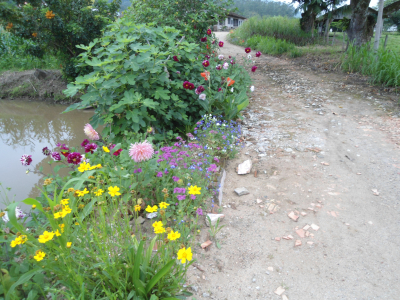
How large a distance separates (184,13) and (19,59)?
7.71 metres

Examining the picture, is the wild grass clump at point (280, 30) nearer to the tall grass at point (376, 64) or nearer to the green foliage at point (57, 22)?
the tall grass at point (376, 64)

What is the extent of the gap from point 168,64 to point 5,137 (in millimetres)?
4158

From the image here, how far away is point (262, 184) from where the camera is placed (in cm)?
274

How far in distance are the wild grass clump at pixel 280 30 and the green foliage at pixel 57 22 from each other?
8.99m

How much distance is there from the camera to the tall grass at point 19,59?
9.31 m

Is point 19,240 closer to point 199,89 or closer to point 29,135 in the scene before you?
point 199,89

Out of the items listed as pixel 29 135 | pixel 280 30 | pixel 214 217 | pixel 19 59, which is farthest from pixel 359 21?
pixel 19 59

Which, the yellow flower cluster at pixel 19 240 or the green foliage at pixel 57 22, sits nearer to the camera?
the yellow flower cluster at pixel 19 240

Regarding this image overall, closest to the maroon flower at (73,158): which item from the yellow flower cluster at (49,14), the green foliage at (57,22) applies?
the green foliage at (57,22)

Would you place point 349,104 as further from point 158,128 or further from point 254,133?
point 158,128

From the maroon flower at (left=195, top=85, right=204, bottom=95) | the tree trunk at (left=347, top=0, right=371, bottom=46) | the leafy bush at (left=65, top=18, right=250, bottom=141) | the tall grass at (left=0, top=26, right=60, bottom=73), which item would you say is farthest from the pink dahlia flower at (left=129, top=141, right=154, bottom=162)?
the tall grass at (left=0, top=26, right=60, bottom=73)

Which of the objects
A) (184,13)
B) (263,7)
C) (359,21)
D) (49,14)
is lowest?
(359,21)

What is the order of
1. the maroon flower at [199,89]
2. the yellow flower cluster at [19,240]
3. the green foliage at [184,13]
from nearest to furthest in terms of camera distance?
1. the yellow flower cluster at [19,240]
2. the maroon flower at [199,89]
3. the green foliage at [184,13]

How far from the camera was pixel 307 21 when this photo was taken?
1345 cm
